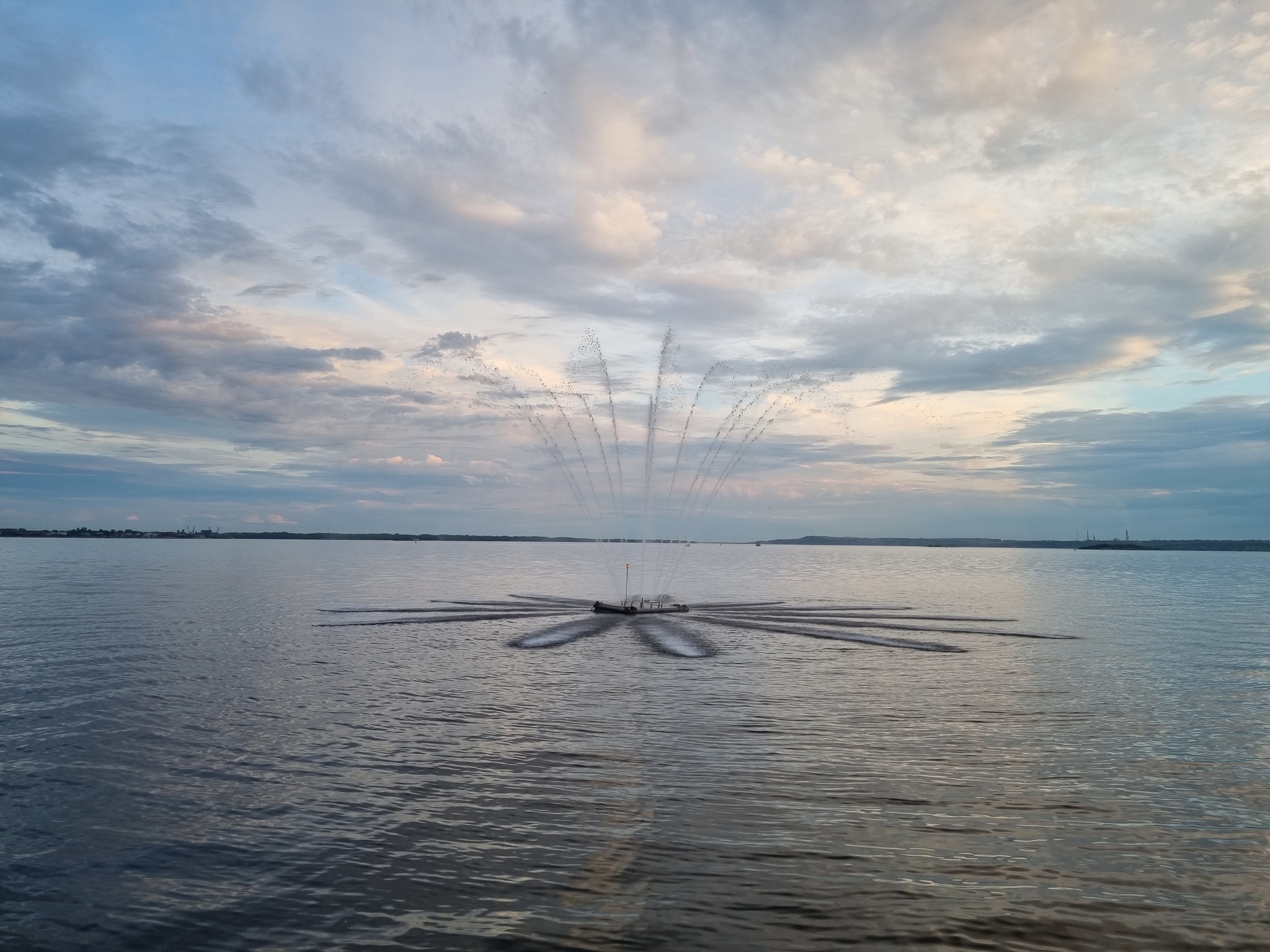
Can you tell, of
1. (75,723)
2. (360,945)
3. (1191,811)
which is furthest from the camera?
(75,723)

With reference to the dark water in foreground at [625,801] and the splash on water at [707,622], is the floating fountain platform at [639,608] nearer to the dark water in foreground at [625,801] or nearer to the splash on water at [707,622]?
the splash on water at [707,622]

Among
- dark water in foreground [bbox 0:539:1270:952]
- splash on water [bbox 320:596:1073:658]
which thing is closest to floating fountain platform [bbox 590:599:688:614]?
splash on water [bbox 320:596:1073:658]

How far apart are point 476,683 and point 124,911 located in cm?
2348

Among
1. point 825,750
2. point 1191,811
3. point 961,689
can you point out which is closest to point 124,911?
point 825,750

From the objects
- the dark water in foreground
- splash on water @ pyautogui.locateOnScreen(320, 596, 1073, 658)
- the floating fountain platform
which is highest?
the floating fountain platform

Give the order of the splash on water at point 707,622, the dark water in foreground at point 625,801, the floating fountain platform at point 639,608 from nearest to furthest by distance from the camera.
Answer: the dark water in foreground at point 625,801 → the splash on water at point 707,622 → the floating fountain platform at point 639,608

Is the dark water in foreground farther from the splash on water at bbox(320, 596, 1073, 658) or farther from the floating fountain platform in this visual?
the floating fountain platform

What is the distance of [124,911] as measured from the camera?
15984mm

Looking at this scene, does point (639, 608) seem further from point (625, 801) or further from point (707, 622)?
point (625, 801)

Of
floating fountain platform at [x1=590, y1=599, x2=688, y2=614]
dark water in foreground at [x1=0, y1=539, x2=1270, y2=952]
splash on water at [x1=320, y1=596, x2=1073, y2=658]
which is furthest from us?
floating fountain platform at [x1=590, y1=599, x2=688, y2=614]

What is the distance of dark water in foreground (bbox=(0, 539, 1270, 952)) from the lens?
51.0ft

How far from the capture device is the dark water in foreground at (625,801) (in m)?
15.5

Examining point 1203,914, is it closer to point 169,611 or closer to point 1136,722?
point 1136,722

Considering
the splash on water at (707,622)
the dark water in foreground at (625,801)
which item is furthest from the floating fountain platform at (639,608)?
the dark water in foreground at (625,801)
